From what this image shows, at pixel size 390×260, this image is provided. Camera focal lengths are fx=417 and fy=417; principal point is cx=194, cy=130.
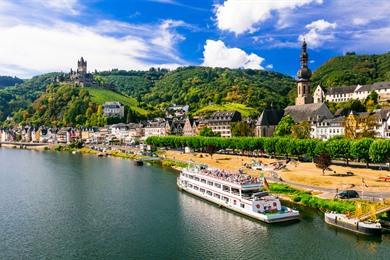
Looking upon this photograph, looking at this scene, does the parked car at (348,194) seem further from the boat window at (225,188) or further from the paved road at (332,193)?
the boat window at (225,188)

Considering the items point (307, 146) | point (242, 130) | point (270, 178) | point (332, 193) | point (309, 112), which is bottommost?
point (332, 193)

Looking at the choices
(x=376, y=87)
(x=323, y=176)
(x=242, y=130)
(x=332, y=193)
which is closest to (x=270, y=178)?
(x=323, y=176)

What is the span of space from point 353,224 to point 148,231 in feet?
74.2

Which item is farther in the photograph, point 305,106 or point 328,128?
point 305,106

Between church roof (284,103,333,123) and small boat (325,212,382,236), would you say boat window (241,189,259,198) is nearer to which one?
small boat (325,212,382,236)

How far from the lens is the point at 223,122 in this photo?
6127 inches

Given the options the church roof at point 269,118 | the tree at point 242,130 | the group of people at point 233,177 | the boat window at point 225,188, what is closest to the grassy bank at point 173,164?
the tree at point 242,130

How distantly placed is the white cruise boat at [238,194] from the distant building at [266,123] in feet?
205

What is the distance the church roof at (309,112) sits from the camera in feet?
404

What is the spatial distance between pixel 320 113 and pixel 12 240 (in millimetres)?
98337

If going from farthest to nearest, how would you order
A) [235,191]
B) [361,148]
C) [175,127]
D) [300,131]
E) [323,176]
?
[175,127] < [300,131] < [361,148] < [323,176] < [235,191]

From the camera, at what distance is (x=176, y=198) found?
66.0 metres

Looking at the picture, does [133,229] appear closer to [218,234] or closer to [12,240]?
[218,234]

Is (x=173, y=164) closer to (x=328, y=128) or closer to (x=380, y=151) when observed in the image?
(x=328, y=128)
